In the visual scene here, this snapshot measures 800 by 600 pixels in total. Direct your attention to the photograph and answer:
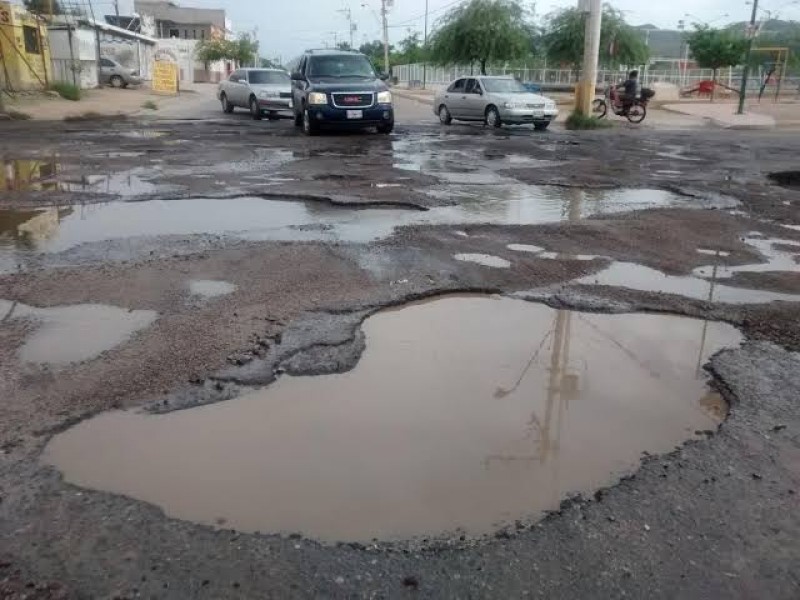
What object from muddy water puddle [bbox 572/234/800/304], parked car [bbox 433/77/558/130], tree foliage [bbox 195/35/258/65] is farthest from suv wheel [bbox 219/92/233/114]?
tree foliage [bbox 195/35/258/65]

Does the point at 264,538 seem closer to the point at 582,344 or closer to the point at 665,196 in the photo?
the point at 582,344

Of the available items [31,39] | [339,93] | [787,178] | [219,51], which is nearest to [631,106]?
[339,93]

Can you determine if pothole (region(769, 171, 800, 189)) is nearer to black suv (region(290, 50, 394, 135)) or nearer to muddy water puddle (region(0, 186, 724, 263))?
muddy water puddle (region(0, 186, 724, 263))

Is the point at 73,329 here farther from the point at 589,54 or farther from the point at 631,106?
the point at 631,106

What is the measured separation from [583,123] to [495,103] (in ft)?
10.7

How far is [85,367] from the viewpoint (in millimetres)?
3973

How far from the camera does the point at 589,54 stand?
72.4ft

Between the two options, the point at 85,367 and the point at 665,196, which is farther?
the point at 665,196

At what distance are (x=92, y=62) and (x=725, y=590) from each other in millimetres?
43725

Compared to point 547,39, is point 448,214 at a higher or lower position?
lower

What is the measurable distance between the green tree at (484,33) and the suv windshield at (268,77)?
→ 38.1ft

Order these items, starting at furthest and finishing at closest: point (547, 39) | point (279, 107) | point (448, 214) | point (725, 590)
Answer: point (547, 39) < point (279, 107) < point (448, 214) < point (725, 590)

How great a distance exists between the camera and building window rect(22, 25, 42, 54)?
97.3 ft

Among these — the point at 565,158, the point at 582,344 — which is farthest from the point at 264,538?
the point at 565,158
